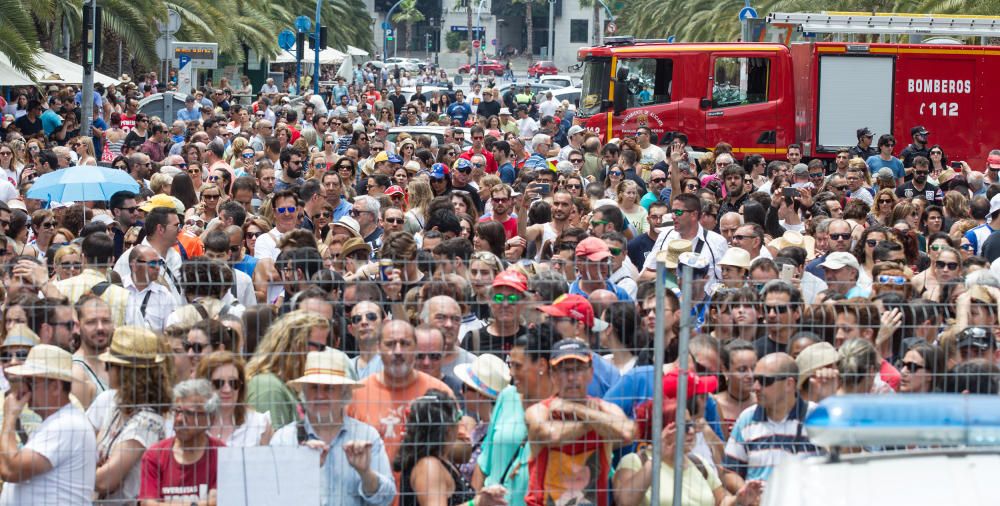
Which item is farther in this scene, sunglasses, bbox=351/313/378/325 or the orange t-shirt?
sunglasses, bbox=351/313/378/325

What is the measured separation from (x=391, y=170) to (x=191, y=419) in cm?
955

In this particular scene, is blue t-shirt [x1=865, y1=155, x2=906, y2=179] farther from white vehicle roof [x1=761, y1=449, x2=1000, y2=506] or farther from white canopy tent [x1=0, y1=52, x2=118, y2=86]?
white vehicle roof [x1=761, y1=449, x2=1000, y2=506]

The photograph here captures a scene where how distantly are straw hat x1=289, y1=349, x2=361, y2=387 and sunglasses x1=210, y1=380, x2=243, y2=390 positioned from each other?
226mm

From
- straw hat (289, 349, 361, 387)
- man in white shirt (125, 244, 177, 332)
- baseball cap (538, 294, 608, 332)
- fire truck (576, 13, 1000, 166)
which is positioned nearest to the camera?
straw hat (289, 349, 361, 387)

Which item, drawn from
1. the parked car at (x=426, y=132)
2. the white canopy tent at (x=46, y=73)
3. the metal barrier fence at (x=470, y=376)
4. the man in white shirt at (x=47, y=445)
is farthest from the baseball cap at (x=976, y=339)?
the white canopy tent at (x=46, y=73)

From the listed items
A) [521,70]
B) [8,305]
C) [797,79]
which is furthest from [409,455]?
[521,70]

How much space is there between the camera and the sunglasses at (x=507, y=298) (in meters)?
6.17

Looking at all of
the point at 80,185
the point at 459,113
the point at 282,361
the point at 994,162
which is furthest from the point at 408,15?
the point at 282,361

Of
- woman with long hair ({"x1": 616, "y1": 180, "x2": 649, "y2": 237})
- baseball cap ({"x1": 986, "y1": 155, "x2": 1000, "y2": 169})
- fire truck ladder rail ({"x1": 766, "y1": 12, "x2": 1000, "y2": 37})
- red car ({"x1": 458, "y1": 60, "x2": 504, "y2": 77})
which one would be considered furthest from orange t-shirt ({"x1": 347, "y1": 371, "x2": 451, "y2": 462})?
red car ({"x1": 458, "y1": 60, "x2": 504, "y2": 77})

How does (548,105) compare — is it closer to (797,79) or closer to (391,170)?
(797,79)

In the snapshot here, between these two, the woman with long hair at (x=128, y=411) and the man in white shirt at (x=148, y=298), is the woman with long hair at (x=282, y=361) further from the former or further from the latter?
the man in white shirt at (x=148, y=298)

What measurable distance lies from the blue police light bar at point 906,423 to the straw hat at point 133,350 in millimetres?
3202

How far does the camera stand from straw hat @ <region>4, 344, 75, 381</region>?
566 centimetres

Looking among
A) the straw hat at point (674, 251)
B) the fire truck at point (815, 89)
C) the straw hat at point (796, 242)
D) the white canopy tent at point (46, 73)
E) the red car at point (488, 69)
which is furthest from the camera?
the red car at point (488, 69)
